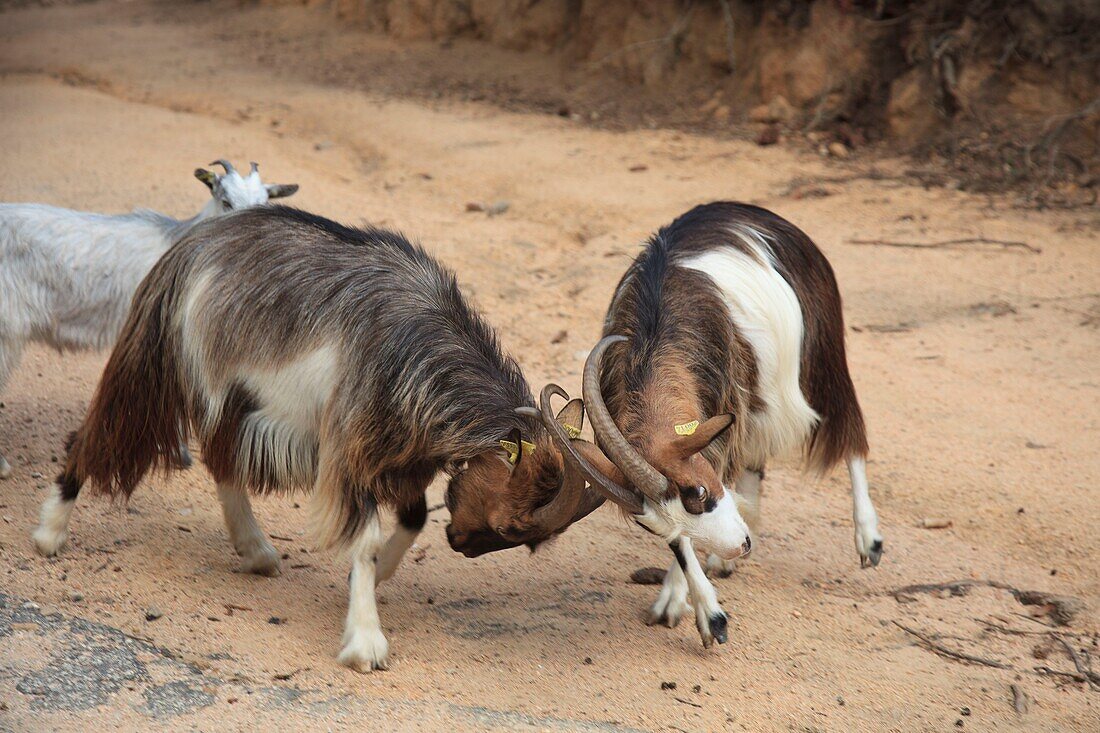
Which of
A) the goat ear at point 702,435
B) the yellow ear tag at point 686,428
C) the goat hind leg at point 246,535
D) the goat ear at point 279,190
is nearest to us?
the goat ear at point 702,435

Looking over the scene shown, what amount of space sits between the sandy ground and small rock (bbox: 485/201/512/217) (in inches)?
6.5

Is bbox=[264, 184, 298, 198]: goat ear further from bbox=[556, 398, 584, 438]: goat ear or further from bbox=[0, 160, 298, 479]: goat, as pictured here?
bbox=[556, 398, 584, 438]: goat ear

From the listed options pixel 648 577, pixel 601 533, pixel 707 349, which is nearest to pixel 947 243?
pixel 601 533

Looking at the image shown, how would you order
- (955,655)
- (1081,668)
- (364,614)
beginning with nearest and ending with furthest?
(364,614) → (1081,668) → (955,655)

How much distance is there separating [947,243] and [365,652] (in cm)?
588

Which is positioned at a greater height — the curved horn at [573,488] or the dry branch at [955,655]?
the curved horn at [573,488]

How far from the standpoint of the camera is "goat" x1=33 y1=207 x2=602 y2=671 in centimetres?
372

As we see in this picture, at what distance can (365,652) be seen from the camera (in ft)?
12.3

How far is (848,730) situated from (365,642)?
1604 mm

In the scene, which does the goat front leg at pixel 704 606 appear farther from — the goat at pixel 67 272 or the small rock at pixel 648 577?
the goat at pixel 67 272

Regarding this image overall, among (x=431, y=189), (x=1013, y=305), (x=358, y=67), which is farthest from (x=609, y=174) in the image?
(x=358, y=67)

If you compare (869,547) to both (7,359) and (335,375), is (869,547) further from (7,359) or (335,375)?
(7,359)

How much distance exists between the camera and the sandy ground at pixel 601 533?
3.61m

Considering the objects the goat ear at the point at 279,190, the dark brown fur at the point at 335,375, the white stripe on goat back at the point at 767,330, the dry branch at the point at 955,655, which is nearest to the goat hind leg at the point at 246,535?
the dark brown fur at the point at 335,375
